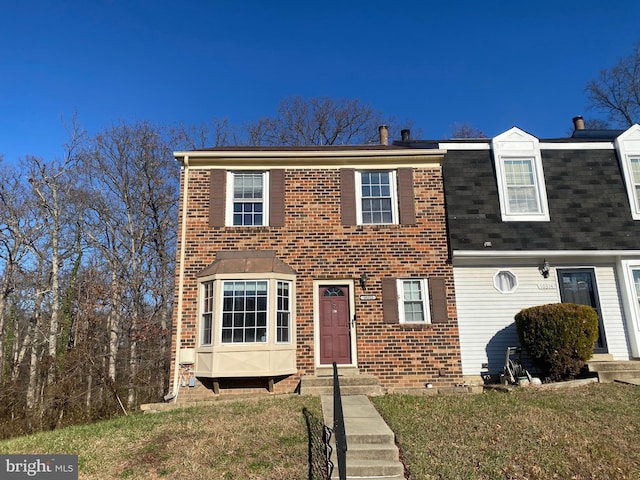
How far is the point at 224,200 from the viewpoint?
9.95 meters

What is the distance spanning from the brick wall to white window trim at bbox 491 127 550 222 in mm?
1628

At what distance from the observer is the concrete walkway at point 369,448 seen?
448cm

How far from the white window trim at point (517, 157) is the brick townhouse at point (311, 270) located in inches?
65.2

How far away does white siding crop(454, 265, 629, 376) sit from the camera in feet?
31.5

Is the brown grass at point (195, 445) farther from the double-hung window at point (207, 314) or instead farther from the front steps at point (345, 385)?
the double-hung window at point (207, 314)

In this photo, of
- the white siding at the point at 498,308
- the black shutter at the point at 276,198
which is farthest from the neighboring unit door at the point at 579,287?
the black shutter at the point at 276,198

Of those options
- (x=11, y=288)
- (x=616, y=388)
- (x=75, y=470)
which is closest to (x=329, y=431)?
(x=75, y=470)

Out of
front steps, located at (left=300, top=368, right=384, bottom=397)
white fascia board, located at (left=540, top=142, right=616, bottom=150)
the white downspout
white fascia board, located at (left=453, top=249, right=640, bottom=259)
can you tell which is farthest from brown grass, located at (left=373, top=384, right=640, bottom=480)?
white fascia board, located at (left=540, top=142, right=616, bottom=150)

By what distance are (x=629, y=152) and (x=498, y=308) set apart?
18.3 feet

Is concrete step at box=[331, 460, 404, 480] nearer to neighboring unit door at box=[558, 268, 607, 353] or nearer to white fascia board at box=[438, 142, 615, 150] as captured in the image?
neighboring unit door at box=[558, 268, 607, 353]

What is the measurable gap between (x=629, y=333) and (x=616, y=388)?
2.37 m

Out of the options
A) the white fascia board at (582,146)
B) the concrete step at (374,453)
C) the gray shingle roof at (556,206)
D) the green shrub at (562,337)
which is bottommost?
the concrete step at (374,453)

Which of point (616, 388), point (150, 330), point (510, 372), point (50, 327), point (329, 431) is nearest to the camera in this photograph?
point (329, 431)

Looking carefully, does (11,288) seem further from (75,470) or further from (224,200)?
(75,470)
